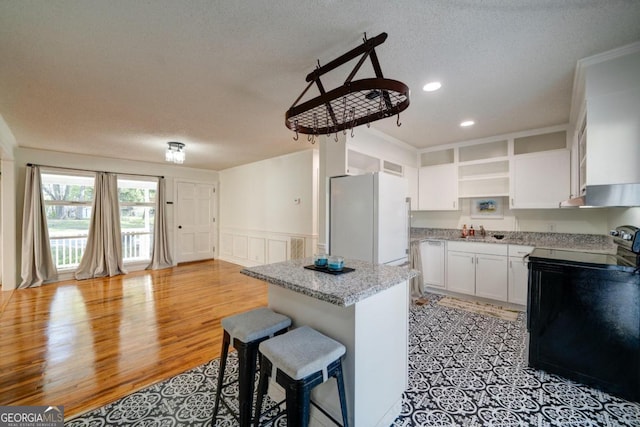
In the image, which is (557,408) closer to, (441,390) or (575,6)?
(441,390)

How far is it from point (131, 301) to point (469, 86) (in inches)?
199

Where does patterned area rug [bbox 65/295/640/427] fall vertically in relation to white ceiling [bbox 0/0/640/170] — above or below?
below

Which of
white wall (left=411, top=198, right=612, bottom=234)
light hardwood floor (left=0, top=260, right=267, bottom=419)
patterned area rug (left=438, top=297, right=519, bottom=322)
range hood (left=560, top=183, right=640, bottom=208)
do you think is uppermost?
range hood (left=560, top=183, right=640, bottom=208)

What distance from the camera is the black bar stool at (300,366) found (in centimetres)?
118

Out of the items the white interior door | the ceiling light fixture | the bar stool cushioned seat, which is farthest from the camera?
the white interior door

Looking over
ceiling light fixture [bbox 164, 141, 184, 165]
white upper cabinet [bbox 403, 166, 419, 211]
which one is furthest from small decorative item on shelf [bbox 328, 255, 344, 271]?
ceiling light fixture [bbox 164, 141, 184, 165]

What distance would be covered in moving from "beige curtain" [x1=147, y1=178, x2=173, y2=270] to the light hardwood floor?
1.13 metres

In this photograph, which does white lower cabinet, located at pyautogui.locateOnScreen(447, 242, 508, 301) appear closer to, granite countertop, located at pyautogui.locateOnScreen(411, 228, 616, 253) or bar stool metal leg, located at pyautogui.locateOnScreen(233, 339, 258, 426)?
granite countertop, located at pyautogui.locateOnScreen(411, 228, 616, 253)

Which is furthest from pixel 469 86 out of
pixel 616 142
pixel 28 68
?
pixel 28 68

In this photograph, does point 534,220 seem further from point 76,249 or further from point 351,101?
point 76,249

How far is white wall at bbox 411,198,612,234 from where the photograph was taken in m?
3.37

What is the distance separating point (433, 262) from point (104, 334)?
440cm

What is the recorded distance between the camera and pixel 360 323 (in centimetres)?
141

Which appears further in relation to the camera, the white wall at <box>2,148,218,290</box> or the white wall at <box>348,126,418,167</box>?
the white wall at <box>2,148,218,290</box>
